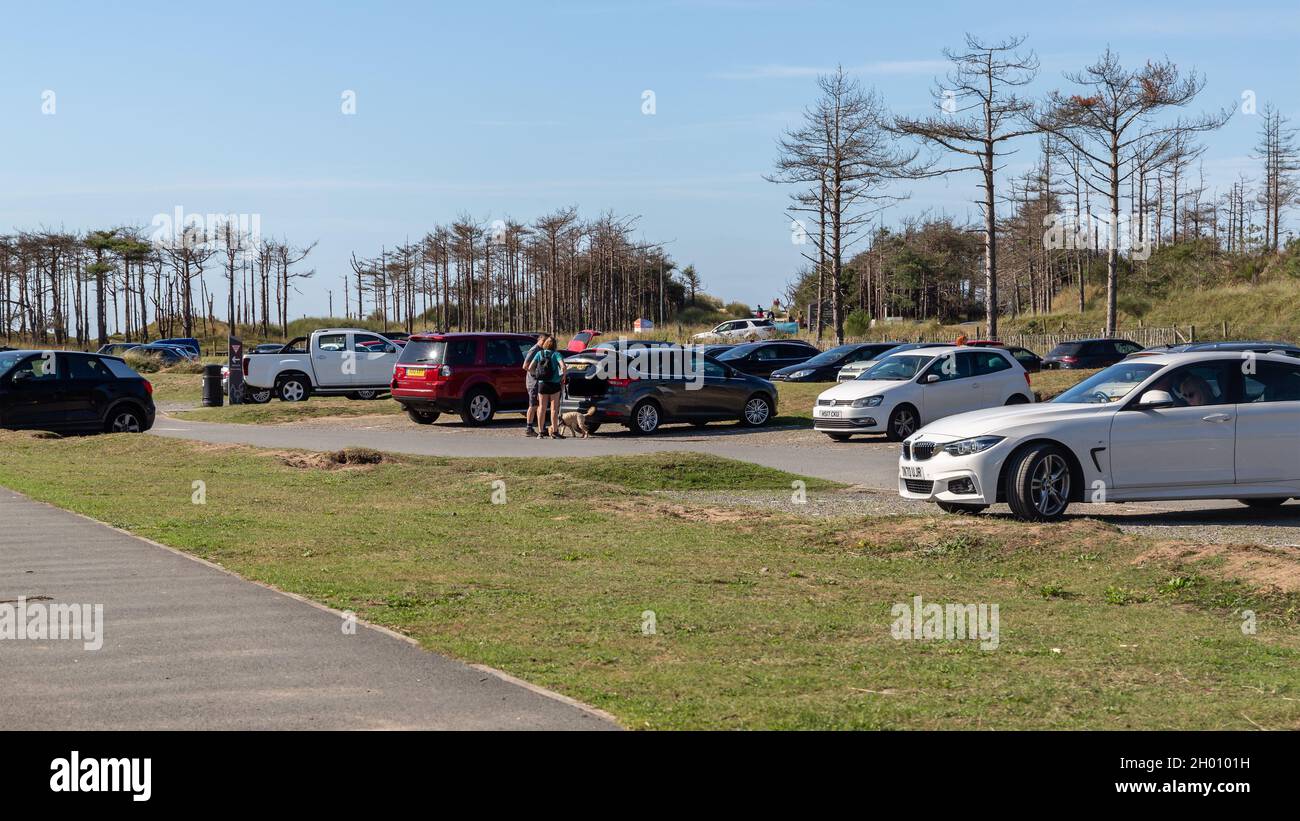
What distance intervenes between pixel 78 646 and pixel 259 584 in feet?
6.71

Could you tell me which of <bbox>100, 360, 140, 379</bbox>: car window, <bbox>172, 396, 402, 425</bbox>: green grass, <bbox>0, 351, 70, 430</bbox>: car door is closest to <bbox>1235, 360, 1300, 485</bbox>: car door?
<bbox>100, 360, 140, 379</bbox>: car window

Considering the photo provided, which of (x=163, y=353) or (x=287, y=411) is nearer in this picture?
(x=287, y=411)

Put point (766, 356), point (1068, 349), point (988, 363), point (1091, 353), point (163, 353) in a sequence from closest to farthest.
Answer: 1. point (988, 363)
2. point (1091, 353)
3. point (1068, 349)
4. point (766, 356)
5. point (163, 353)

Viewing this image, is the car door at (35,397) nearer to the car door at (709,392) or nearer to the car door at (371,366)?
the car door at (709,392)

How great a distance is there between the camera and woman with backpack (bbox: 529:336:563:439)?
83.0ft

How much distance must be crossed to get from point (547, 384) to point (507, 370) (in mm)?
4222

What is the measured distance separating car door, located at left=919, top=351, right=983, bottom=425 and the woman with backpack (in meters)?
6.86

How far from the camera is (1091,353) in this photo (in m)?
44.1

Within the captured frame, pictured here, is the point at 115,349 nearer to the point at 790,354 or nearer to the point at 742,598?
the point at 790,354

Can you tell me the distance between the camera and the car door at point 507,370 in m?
29.7

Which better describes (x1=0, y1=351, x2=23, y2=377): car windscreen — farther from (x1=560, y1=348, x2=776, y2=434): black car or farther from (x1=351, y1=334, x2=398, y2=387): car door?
(x1=351, y1=334, x2=398, y2=387): car door

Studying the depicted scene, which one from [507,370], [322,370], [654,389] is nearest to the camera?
[654,389]

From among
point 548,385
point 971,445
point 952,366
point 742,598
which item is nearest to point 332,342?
point 548,385
